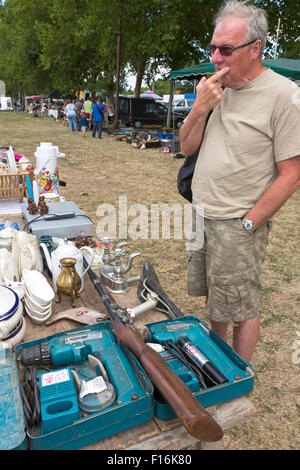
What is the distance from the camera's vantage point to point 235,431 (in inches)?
82.5

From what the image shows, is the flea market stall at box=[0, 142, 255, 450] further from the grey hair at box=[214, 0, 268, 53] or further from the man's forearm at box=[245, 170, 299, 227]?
the grey hair at box=[214, 0, 268, 53]

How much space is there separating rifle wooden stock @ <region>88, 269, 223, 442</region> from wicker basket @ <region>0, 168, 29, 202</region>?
249cm

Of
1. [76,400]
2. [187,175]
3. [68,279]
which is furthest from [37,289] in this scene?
[187,175]

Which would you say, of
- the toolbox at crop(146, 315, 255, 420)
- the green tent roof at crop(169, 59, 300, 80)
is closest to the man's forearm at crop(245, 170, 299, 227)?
the toolbox at crop(146, 315, 255, 420)

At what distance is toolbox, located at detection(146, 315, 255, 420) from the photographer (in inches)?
46.4

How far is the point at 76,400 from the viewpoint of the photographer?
1.08 metres

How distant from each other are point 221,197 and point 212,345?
0.72m

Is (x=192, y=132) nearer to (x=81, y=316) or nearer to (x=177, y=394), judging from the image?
(x=81, y=316)

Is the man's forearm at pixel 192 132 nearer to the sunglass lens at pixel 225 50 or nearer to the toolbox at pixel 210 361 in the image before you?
the sunglass lens at pixel 225 50

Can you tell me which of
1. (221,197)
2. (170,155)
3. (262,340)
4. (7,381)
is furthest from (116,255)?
(170,155)

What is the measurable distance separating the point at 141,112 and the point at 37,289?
19676 mm

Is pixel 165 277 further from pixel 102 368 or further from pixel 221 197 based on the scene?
pixel 102 368

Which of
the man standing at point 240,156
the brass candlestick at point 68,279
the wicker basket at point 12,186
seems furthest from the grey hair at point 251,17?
the wicker basket at point 12,186

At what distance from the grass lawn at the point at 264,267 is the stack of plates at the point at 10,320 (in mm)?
1396
